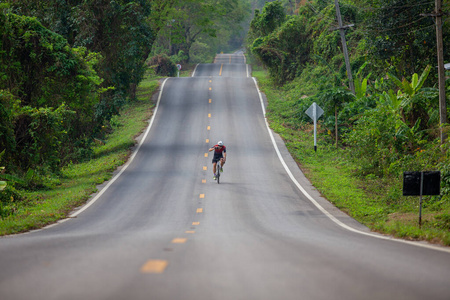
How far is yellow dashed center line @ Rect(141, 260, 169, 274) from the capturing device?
7641 millimetres

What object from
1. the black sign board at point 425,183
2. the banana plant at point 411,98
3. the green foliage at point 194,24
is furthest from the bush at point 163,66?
the black sign board at point 425,183

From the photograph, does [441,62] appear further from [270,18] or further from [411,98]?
[270,18]

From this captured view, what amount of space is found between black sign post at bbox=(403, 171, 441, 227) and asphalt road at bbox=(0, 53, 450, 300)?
1.56 meters

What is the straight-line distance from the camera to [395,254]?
31.2 feet

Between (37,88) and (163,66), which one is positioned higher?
(163,66)

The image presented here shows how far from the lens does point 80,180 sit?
956 inches

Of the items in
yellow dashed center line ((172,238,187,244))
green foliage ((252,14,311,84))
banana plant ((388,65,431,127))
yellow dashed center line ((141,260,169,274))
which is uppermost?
green foliage ((252,14,311,84))

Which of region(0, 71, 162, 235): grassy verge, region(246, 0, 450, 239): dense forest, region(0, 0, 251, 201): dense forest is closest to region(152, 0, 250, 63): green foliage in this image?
region(0, 71, 162, 235): grassy verge

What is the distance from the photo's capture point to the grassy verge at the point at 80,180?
51.8ft

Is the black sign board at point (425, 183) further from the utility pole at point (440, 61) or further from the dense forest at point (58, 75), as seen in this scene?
the dense forest at point (58, 75)

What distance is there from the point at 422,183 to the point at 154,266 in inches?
324

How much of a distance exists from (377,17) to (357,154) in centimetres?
943

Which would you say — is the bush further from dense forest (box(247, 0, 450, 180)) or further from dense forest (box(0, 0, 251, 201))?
dense forest (box(0, 0, 251, 201))

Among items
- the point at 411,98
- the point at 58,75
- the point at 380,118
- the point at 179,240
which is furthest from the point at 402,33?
the point at 179,240
